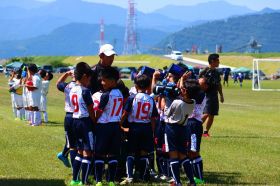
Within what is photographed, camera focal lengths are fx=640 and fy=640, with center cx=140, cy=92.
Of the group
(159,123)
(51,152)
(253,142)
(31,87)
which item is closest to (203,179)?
(159,123)

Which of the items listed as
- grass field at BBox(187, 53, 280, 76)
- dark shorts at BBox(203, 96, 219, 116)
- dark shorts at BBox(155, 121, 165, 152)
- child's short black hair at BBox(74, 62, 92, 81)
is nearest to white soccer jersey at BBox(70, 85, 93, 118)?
child's short black hair at BBox(74, 62, 92, 81)

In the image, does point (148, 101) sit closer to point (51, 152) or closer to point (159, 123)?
point (159, 123)

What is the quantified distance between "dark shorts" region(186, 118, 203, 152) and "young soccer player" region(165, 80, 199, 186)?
24.7 inches

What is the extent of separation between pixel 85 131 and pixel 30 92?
1173 centimetres

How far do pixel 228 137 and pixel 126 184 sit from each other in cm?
830

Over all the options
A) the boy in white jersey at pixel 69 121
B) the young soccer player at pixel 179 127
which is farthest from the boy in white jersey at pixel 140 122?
the boy in white jersey at pixel 69 121

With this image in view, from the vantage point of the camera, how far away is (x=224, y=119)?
25766mm

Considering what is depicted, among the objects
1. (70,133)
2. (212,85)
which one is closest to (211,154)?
(212,85)

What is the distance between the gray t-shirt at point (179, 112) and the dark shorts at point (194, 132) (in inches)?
29.2

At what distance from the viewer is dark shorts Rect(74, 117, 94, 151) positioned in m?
10.2

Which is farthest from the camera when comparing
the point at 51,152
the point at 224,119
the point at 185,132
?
the point at 224,119

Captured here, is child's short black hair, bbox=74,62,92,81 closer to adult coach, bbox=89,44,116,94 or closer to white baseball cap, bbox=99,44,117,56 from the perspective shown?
adult coach, bbox=89,44,116,94

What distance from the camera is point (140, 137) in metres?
10.8

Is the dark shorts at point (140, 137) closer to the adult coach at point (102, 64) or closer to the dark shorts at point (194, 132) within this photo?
the dark shorts at point (194, 132)
